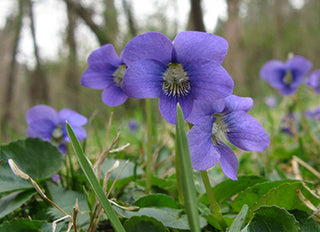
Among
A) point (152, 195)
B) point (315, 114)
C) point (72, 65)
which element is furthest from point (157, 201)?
point (72, 65)

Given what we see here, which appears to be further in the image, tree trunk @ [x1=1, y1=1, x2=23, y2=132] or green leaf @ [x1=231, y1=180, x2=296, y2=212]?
tree trunk @ [x1=1, y1=1, x2=23, y2=132]

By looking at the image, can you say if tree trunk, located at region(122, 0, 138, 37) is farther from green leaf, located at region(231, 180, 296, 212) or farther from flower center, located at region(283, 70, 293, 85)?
green leaf, located at region(231, 180, 296, 212)

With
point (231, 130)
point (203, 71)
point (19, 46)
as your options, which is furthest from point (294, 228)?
point (19, 46)

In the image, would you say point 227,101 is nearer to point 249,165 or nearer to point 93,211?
point 93,211

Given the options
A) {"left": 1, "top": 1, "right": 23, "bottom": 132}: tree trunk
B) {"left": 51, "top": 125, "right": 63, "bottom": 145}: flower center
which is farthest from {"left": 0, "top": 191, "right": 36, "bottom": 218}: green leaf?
{"left": 1, "top": 1, "right": 23, "bottom": 132}: tree trunk

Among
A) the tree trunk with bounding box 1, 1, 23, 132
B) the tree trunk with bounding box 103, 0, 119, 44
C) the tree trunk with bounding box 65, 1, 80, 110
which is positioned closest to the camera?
the tree trunk with bounding box 1, 1, 23, 132

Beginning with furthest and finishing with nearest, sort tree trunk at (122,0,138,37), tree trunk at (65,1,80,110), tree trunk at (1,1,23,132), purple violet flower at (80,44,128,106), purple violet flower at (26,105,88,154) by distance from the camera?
tree trunk at (65,1,80,110) < tree trunk at (122,0,138,37) < tree trunk at (1,1,23,132) < purple violet flower at (26,105,88,154) < purple violet flower at (80,44,128,106)
